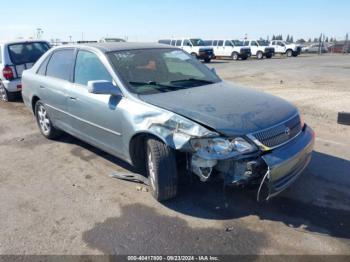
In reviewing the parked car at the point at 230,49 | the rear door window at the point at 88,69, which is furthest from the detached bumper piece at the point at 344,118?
the parked car at the point at 230,49

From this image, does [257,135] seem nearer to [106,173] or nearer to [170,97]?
[170,97]

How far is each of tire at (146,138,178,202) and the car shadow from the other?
19 centimetres

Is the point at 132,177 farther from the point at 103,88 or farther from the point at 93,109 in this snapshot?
the point at 103,88

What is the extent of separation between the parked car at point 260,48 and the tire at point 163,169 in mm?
31732

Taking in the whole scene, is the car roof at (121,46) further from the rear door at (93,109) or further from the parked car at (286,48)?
the parked car at (286,48)

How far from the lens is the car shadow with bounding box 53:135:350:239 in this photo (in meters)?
3.34

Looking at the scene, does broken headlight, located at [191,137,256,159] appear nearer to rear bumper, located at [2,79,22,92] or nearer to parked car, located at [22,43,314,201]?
parked car, located at [22,43,314,201]

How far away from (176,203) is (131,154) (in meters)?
0.78

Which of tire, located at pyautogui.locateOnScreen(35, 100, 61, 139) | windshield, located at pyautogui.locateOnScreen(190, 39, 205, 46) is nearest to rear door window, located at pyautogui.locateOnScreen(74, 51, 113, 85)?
tire, located at pyautogui.locateOnScreen(35, 100, 61, 139)

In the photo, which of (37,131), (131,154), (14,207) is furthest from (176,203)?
(37,131)

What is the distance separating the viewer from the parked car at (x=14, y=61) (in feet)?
29.5

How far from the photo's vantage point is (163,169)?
351 centimetres

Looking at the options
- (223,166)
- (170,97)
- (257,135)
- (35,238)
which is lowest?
(35,238)

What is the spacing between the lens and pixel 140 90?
396 centimetres
